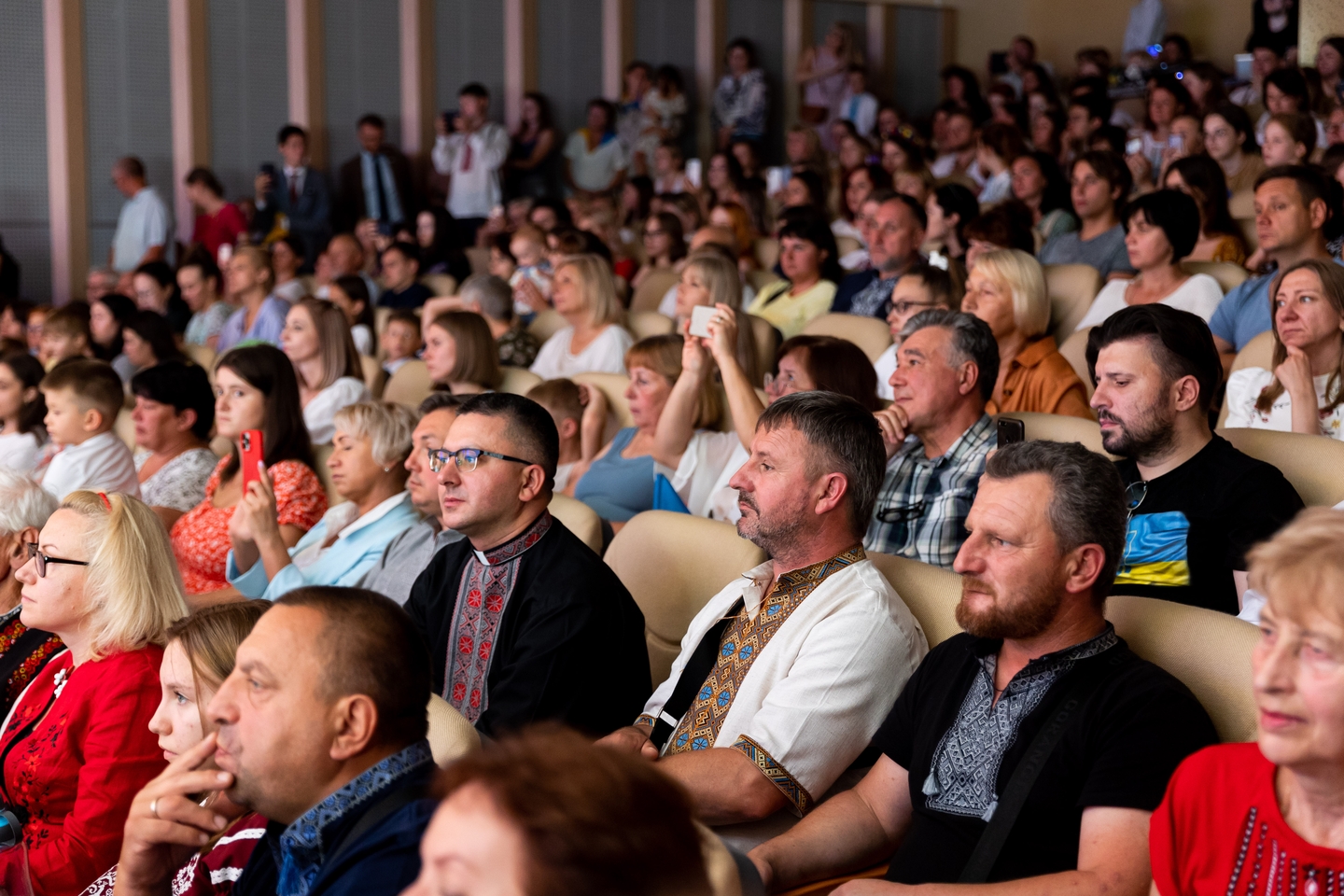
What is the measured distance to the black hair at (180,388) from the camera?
4.23 metres

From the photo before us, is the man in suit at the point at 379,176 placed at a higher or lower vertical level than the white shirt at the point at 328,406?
higher

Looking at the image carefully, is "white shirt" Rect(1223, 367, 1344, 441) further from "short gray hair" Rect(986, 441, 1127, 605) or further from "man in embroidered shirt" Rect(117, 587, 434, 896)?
"man in embroidered shirt" Rect(117, 587, 434, 896)

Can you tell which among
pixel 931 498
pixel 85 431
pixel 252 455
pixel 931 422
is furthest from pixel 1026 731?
pixel 85 431

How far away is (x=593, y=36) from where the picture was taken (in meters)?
10.2

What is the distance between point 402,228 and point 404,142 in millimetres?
1884

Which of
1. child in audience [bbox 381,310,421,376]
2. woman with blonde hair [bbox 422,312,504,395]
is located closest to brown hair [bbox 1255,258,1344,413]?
woman with blonde hair [bbox 422,312,504,395]

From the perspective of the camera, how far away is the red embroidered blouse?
6.64 ft

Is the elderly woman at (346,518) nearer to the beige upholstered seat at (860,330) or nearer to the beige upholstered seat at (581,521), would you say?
the beige upholstered seat at (581,521)

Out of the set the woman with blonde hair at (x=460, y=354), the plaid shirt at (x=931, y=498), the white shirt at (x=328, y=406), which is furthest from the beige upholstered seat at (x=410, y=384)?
the plaid shirt at (x=931, y=498)

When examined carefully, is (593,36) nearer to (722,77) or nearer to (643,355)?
(722,77)

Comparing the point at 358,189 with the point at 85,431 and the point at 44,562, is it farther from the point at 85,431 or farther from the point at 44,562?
the point at 44,562

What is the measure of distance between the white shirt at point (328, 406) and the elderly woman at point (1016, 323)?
2.22 m

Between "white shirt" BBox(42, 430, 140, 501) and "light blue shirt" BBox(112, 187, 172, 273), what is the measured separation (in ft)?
16.4

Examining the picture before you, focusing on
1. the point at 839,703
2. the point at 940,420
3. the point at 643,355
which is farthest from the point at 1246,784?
the point at 643,355
